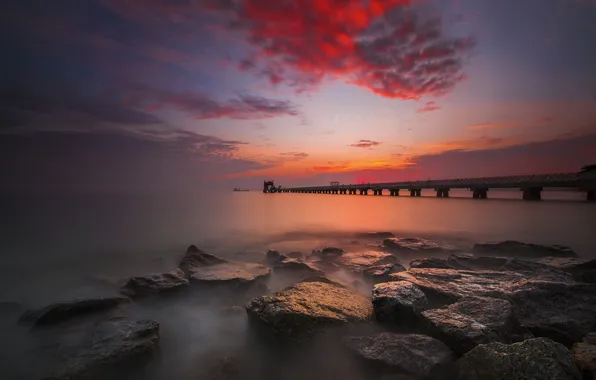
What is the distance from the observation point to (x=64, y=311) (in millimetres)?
4543

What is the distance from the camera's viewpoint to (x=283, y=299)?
14.5 ft

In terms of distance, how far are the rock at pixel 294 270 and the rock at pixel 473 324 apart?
135 inches

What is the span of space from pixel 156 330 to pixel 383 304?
317cm

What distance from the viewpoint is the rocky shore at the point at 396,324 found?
2891 mm

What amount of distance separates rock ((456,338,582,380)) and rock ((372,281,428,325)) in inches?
45.3

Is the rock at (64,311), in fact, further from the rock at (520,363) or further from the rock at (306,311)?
the rock at (520,363)

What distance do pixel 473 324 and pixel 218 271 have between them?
5.22m

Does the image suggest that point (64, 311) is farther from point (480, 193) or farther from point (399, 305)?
point (480, 193)

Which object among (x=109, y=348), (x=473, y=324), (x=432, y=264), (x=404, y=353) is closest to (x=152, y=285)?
(x=109, y=348)

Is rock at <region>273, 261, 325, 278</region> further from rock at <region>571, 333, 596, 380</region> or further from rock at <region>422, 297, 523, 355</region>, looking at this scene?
rock at <region>571, 333, 596, 380</region>

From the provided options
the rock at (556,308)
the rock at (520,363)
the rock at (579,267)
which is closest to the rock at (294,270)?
the rock at (556,308)

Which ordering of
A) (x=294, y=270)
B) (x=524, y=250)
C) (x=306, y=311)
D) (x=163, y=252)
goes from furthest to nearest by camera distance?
(x=163, y=252)
(x=524, y=250)
(x=294, y=270)
(x=306, y=311)

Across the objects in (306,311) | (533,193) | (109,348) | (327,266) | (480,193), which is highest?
(533,193)

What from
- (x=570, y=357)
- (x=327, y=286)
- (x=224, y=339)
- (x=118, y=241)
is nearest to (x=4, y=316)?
(x=224, y=339)
